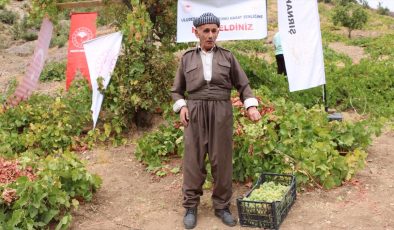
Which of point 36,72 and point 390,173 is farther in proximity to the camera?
point 36,72

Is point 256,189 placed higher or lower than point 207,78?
lower

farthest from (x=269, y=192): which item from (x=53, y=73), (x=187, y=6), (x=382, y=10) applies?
(x=382, y=10)

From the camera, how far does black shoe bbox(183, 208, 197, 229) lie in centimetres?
431

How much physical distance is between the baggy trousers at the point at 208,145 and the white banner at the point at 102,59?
2.80m

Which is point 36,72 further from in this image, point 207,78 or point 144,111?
point 207,78

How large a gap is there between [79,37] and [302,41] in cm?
408

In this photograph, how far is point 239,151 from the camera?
5.19 m

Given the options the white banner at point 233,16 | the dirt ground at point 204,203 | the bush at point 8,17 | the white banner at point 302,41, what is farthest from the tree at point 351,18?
the dirt ground at point 204,203

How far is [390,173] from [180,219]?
2392 millimetres

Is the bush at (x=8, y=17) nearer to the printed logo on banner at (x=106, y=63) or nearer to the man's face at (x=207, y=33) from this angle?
the printed logo on banner at (x=106, y=63)

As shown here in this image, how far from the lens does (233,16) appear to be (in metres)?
6.98

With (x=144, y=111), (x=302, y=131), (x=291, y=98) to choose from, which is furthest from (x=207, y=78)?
(x=291, y=98)

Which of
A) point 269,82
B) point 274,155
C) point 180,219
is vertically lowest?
point 180,219

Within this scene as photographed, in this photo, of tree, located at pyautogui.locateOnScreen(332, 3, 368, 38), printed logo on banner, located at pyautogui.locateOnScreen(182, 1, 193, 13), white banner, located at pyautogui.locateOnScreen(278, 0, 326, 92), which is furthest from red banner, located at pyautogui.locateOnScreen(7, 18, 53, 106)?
tree, located at pyautogui.locateOnScreen(332, 3, 368, 38)
